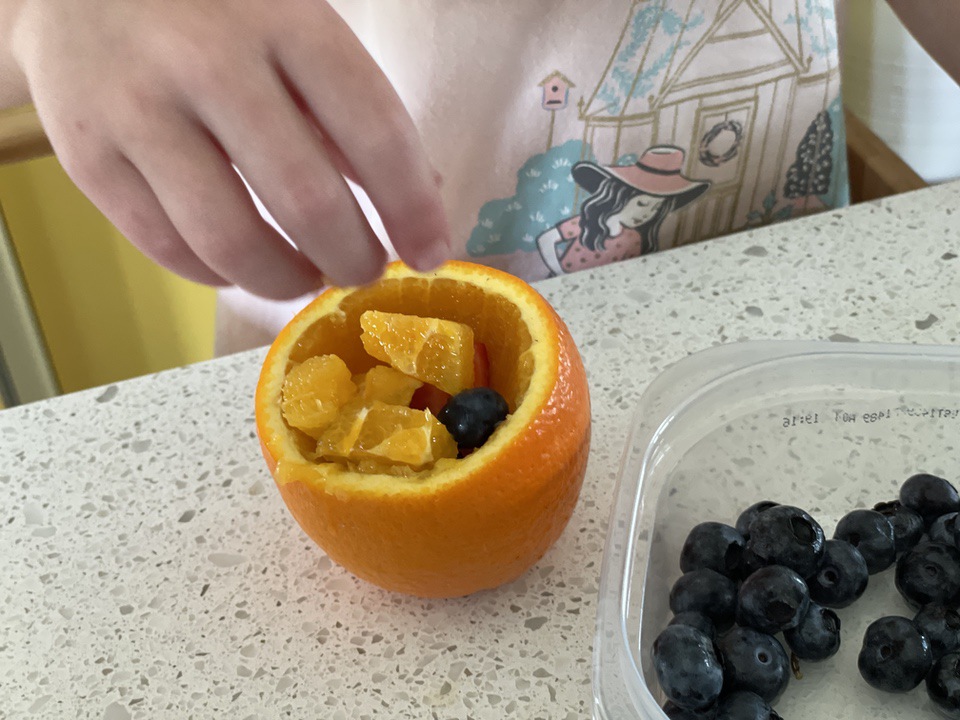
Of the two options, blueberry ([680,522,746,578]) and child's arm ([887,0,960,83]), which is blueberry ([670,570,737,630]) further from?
child's arm ([887,0,960,83])

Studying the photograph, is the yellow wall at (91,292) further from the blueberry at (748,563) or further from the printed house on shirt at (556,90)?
the blueberry at (748,563)

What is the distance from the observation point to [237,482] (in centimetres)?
59

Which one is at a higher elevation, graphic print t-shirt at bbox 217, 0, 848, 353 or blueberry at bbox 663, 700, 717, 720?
graphic print t-shirt at bbox 217, 0, 848, 353

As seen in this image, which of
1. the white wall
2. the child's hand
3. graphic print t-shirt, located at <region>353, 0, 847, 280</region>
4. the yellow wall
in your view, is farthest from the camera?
the yellow wall

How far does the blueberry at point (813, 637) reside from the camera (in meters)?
0.44

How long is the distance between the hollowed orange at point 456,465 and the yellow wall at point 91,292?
38.1 inches

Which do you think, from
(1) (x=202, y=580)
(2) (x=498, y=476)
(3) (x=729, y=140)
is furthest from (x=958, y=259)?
(1) (x=202, y=580)

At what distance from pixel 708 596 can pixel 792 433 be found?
0.42 ft

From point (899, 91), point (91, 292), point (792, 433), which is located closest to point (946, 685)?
point (792, 433)

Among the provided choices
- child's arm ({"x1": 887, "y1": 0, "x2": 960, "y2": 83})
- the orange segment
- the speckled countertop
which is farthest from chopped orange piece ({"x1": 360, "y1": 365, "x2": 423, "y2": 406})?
child's arm ({"x1": 887, "y1": 0, "x2": 960, "y2": 83})

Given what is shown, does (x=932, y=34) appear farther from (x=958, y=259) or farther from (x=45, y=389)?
(x=45, y=389)

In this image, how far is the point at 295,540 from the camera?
1.79 ft

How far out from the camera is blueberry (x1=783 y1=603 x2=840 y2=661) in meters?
0.44

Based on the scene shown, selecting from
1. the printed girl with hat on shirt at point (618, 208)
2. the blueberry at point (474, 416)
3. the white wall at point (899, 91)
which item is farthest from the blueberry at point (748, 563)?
the white wall at point (899, 91)
